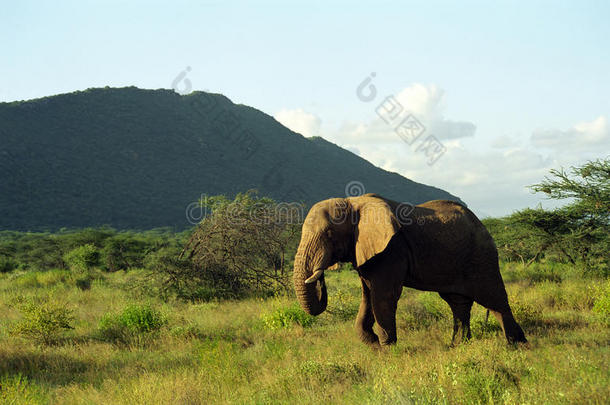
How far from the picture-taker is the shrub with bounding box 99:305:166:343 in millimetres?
9836

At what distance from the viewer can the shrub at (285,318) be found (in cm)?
1026

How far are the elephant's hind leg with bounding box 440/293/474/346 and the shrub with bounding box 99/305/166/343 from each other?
600 centimetres

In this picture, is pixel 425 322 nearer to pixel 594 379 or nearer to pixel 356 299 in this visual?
pixel 356 299

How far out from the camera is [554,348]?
7.44 m

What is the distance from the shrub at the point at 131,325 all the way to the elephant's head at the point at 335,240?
14.4 feet

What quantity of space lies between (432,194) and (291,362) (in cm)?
11315

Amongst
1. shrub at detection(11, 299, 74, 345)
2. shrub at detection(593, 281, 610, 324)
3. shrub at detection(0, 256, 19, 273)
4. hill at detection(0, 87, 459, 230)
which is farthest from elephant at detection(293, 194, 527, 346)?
hill at detection(0, 87, 459, 230)

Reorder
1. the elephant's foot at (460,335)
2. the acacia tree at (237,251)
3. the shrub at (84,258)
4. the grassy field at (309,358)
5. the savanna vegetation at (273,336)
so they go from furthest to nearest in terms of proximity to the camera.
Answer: the shrub at (84,258) → the acacia tree at (237,251) → the elephant's foot at (460,335) → the savanna vegetation at (273,336) → the grassy field at (309,358)

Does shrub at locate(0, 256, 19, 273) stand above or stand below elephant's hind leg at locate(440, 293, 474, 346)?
below

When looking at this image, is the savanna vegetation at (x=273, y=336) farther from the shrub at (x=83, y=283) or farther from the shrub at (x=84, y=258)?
the shrub at (x=84, y=258)

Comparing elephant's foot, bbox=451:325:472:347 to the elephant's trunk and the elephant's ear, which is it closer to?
the elephant's ear

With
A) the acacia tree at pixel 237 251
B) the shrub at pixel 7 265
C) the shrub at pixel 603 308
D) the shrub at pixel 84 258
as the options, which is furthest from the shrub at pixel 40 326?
the shrub at pixel 7 265

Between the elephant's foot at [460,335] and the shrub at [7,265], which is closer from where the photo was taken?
the elephant's foot at [460,335]

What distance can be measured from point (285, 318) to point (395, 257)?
4011 millimetres
